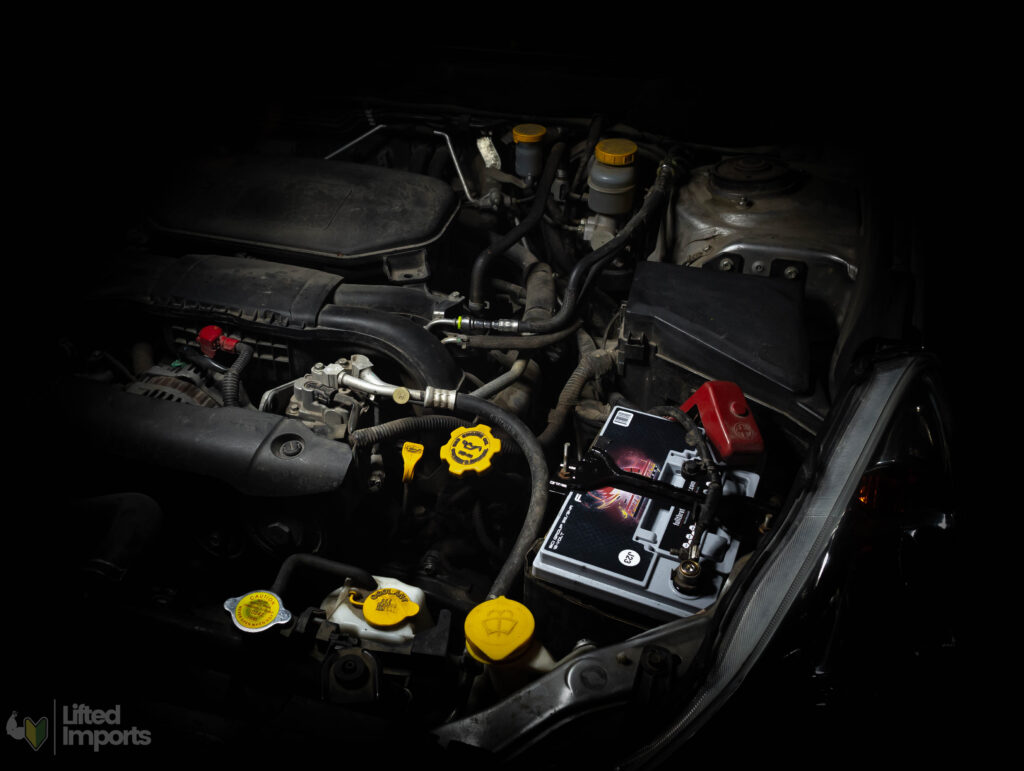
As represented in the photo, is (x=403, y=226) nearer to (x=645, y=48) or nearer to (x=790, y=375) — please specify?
(x=790, y=375)

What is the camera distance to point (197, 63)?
101 inches

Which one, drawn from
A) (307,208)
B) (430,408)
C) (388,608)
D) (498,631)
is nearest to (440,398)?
(430,408)

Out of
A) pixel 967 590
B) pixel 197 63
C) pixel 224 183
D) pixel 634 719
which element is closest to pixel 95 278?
pixel 224 183

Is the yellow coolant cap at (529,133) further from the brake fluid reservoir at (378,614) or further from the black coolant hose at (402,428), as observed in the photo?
the brake fluid reservoir at (378,614)

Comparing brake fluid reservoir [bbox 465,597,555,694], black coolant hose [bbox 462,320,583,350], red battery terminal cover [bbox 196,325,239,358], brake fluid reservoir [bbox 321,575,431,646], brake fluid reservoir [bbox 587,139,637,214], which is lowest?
brake fluid reservoir [bbox 321,575,431,646]

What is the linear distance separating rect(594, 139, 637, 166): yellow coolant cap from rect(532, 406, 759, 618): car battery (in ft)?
3.48

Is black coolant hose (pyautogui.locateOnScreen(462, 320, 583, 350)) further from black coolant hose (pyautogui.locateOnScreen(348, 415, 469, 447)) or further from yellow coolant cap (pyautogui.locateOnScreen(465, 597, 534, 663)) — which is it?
yellow coolant cap (pyautogui.locateOnScreen(465, 597, 534, 663))

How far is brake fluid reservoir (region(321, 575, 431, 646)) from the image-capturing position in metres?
1.20

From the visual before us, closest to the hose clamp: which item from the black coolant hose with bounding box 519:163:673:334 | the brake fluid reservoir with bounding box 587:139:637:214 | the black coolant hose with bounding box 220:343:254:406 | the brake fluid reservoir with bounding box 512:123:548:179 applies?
the black coolant hose with bounding box 519:163:673:334

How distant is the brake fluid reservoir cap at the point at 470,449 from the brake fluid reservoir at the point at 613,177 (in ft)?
3.12

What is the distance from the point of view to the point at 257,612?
1.17 metres

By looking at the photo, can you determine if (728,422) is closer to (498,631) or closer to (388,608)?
(498,631)

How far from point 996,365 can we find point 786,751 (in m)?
1.99

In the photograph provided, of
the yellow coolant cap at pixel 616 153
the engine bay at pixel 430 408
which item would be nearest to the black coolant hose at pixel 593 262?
the engine bay at pixel 430 408
